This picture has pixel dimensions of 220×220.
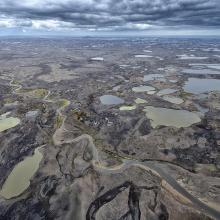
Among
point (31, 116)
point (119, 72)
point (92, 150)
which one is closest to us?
point (92, 150)

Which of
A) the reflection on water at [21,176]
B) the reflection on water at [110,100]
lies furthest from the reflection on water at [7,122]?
the reflection on water at [110,100]

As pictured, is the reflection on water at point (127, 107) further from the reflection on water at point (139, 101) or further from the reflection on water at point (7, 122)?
the reflection on water at point (7, 122)

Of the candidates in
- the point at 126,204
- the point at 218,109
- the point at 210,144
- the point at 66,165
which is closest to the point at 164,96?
the point at 218,109

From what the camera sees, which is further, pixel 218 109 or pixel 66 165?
pixel 218 109

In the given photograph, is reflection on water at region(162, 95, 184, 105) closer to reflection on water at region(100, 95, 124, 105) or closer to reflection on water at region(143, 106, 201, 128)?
reflection on water at region(143, 106, 201, 128)

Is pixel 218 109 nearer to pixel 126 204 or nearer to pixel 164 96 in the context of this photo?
pixel 164 96

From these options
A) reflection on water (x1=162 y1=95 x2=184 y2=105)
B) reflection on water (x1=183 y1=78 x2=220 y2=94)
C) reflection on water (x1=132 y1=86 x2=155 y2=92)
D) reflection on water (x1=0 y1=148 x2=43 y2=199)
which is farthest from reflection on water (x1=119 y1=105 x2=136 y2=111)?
reflection on water (x1=0 y1=148 x2=43 y2=199)
